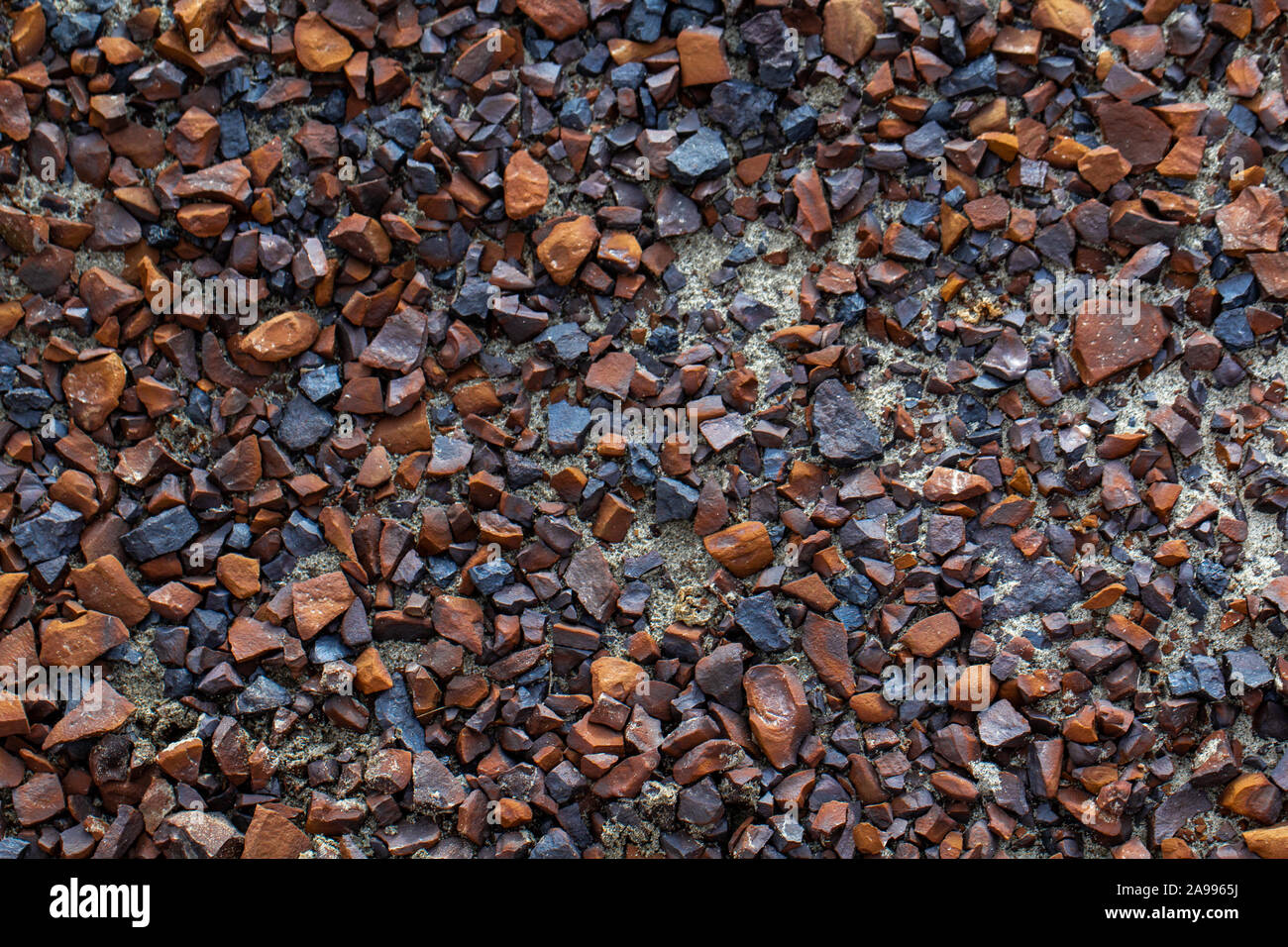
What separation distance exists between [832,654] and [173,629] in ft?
6.09

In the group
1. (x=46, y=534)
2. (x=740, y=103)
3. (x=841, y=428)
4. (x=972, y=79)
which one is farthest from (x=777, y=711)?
(x=46, y=534)

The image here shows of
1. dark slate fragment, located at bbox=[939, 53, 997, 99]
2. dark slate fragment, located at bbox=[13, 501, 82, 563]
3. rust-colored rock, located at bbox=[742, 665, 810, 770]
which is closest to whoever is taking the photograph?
rust-colored rock, located at bbox=[742, 665, 810, 770]

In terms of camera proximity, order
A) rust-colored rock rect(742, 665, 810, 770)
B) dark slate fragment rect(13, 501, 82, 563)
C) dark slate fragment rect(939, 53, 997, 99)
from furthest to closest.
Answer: dark slate fragment rect(939, 53, 997, 99)
dark slate fragment rect(13, 501, 82, 563)
rust-colored rock rect(742, 665, 810, 770)

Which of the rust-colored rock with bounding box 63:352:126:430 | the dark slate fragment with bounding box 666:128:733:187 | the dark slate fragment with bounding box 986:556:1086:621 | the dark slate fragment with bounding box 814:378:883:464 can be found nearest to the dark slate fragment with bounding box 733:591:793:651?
the dark slate fragment with bounding box 814:378:883:464

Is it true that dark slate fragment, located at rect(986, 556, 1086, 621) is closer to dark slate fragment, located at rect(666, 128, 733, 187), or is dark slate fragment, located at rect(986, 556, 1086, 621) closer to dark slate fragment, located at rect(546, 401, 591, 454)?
dark slate fragment, located at rect(546, 401, 591, 454)

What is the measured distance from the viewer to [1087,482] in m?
2.93

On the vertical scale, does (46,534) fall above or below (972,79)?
below

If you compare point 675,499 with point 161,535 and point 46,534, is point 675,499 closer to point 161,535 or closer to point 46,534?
point 161,535

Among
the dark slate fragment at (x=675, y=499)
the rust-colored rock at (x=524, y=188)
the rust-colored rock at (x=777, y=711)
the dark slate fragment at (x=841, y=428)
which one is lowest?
the rust-colored rock at (x=777, y=711)

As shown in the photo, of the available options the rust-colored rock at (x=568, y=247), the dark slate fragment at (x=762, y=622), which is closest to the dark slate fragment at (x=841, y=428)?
the dark slate fragment at (x=762, y=622)

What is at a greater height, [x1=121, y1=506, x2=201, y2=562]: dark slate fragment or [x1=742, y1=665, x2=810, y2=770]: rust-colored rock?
[x1=121, y1=506, x2=201, y2=562]: dark slate fragment

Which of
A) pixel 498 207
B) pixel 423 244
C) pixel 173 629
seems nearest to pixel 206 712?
pixel 173 629

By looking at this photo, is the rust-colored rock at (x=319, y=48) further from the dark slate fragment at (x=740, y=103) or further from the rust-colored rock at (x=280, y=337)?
the dark slate fragment at (x=740, y=103)

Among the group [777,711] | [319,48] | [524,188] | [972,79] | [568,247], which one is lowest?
[777,711]
